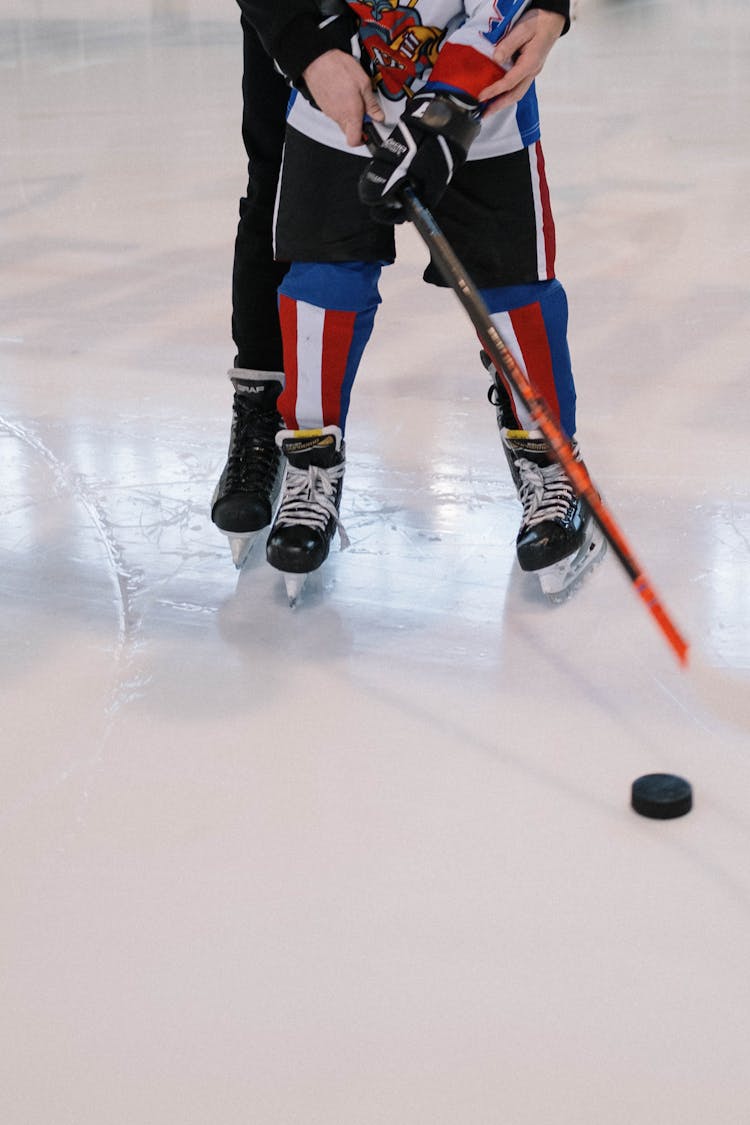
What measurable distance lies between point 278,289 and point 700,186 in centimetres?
223

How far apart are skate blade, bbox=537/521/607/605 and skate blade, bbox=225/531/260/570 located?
378 millimetres

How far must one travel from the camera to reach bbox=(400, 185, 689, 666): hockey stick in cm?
134

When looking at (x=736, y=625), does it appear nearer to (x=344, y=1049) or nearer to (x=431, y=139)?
(x=431, y=139)

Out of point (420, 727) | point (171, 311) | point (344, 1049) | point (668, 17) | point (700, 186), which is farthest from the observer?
point (668, 17)

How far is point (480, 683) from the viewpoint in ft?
5.02

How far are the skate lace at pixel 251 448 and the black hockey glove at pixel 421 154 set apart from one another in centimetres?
44

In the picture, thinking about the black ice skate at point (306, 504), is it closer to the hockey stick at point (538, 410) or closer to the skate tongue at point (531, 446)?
the skate tongue at point (531, 446)

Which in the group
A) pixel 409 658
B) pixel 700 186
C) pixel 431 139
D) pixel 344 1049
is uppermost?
pixel 431 139

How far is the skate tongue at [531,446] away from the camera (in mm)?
1790

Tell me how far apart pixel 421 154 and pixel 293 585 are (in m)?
0.53

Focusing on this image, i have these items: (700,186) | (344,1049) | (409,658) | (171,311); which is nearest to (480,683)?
(409,658)

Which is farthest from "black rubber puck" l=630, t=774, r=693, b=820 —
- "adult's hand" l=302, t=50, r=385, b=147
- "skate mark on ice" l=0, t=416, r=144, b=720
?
"adult's hand" l=302, t=50, r=385, b=147

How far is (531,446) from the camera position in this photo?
1797 millimetres

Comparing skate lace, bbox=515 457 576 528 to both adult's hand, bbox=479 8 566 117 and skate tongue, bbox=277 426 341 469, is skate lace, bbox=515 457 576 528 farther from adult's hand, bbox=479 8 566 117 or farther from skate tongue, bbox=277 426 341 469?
adult's hand, bbox=479 8 566 117
